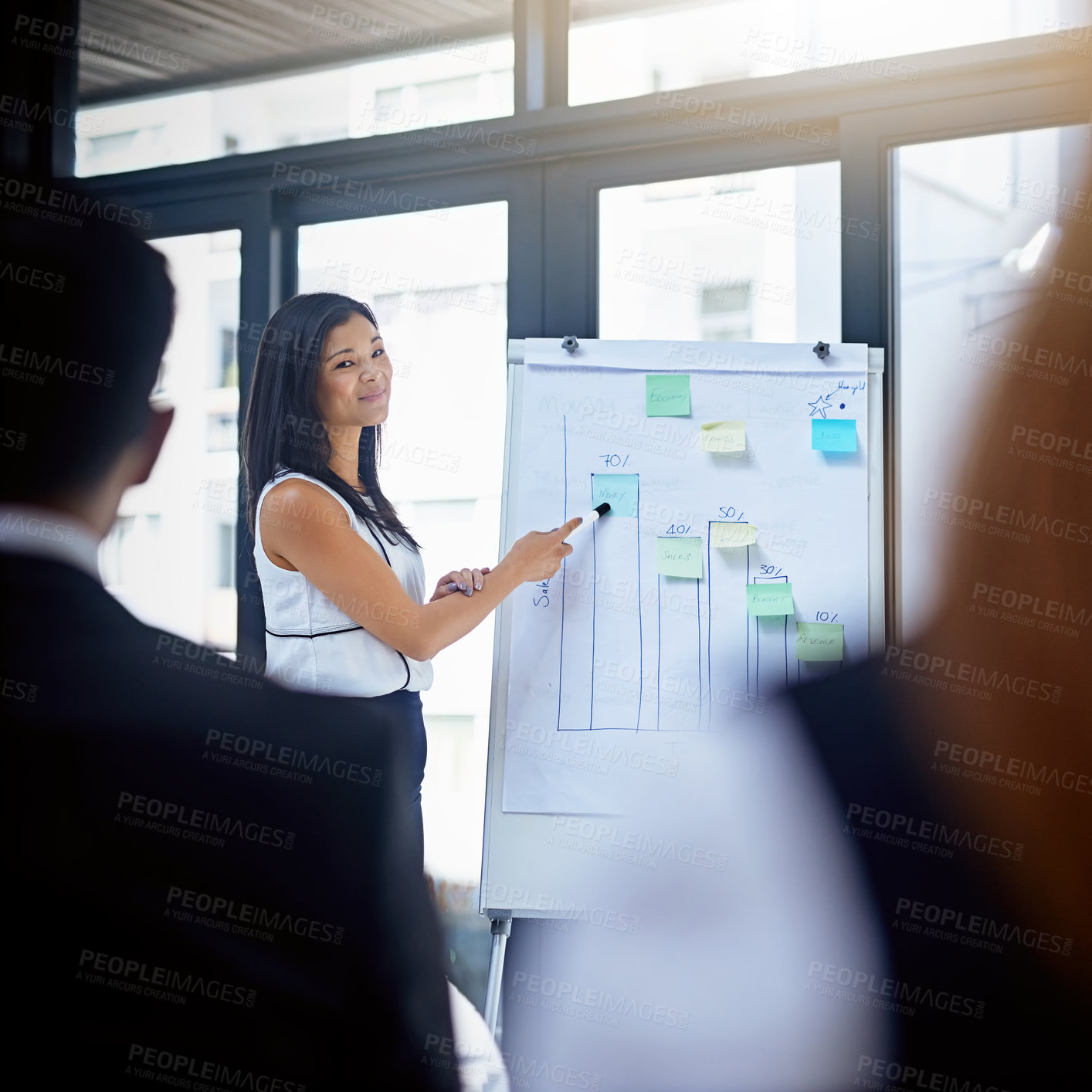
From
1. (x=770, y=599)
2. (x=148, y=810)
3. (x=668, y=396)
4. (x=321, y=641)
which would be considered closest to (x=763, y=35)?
(x=668, y=396)

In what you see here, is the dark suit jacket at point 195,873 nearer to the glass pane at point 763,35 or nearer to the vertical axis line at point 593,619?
the vertical axis line at point 593,619

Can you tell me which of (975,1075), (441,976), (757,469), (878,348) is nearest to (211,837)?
(441,976)

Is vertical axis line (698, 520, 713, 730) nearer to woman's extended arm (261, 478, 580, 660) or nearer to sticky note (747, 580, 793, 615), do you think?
sticky note (747, 580, 793, 615)

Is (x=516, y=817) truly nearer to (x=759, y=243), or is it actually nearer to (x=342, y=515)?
(x=342, y=515)

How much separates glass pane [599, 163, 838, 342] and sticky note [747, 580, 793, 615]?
0.47m

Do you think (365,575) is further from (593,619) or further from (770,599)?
(770,599)

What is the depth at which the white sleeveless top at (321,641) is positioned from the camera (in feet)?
5.44

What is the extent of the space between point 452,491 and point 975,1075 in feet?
4.45

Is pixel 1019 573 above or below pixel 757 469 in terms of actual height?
below

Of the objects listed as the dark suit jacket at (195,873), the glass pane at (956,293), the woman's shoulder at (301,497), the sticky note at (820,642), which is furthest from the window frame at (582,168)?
the woman's shoulder at (301,497)

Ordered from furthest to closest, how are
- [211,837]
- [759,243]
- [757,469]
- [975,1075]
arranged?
[211,837] → [759,243] → [757,469] → [975,1075]

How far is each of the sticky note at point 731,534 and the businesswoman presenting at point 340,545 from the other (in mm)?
230

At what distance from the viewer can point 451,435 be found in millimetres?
2078

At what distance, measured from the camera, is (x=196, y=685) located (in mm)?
2102
